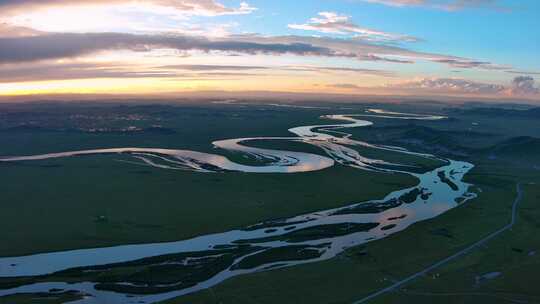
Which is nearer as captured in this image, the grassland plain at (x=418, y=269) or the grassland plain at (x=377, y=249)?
the grassland plain at (x=418, y=269)

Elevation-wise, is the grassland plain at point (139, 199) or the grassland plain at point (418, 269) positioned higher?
the grassland plain at point (139, 199)

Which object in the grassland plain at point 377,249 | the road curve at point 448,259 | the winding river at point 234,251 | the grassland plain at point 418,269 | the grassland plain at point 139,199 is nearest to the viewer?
the grassland plain at point 418,269

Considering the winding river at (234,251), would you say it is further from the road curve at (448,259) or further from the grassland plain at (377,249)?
the road curve at (448,259)

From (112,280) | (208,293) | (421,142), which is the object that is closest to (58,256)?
(112,280)

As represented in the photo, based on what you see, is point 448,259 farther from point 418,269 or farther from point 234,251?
point 234,251

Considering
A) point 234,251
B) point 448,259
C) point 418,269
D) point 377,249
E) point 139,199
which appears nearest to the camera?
point 418,269

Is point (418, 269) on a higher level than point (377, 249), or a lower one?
lower

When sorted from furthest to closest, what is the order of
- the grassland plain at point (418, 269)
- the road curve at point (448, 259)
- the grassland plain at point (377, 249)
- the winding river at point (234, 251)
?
the winding river at point (234, 251) < the grassland plain at point (377, 249) < the road curve at point (448, 259) < the grassland plain at point (418, 269)

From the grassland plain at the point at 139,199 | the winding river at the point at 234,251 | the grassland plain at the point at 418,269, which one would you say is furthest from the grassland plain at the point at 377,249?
the winding river at the point at 234,251

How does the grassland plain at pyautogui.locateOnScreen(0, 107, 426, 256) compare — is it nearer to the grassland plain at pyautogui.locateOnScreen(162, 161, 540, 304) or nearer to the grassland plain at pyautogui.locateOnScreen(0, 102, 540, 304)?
the grassland plain at pyautogui.locateOnScreen(0, 102, 540, 304)

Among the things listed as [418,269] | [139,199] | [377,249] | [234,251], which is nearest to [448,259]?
[418,269]

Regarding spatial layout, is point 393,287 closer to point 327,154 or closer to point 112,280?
point 112,280
